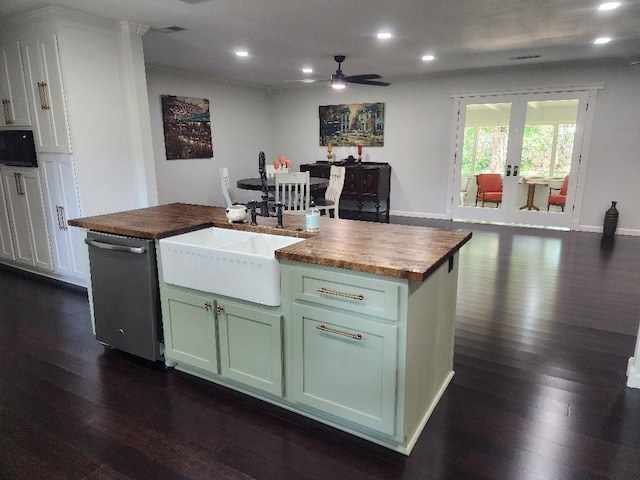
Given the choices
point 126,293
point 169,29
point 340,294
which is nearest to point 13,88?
point 169,29

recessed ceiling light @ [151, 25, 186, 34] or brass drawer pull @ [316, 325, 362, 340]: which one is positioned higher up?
recessed ceiling light @ [151, 25, 186, 34]

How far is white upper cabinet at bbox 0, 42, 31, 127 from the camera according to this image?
3621 millimetres

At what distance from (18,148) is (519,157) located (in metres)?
6.36

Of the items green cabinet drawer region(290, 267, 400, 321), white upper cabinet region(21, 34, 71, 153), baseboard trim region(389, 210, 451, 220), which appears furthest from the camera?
baseboard trim region(389, 210, 451, 220)

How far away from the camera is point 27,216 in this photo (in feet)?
13.3

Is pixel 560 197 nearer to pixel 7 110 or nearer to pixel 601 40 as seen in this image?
→ pixel 601 40

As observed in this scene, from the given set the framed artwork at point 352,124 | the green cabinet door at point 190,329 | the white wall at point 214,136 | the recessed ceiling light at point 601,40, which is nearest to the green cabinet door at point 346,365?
the green cabinet door at point 190,329

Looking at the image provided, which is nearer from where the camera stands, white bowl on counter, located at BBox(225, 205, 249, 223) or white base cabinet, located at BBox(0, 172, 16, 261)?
white bowl on counter, located at BBox(225, 205, 249, 223)

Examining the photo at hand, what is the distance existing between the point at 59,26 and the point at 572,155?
6.37m

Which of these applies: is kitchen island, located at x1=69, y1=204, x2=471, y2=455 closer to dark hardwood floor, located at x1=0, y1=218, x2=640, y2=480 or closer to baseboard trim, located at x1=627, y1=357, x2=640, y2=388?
dark hardwood floor, located at x1=0, y1=218, x2=640, y2=480

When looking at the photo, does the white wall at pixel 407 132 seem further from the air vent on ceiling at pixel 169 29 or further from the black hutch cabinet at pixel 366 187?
the air vent on ceiling at pixel 169 29

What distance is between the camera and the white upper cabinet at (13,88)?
3.62 meters

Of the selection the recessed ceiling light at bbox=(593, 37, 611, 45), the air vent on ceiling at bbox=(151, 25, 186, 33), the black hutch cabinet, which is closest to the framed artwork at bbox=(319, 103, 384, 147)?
the black hutch cabinet

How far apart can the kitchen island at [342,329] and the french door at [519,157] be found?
4.92 metres
